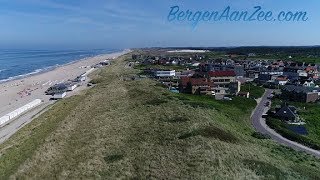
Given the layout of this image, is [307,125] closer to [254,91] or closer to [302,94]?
[302,94]

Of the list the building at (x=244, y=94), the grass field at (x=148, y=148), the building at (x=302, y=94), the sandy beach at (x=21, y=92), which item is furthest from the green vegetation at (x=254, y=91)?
the sandy beach at (x=21, y=92)

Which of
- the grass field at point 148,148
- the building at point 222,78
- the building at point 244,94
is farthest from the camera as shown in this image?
the building at point 222,78

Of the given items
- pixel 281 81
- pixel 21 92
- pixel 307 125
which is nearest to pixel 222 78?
pixel 281 81

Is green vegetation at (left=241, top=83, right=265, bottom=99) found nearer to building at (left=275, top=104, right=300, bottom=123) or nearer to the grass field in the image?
building at (left=275, top=104, right=300, bottom=123)

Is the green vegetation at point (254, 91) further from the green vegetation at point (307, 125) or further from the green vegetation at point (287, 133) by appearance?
the green vegetation at point (287, 133)

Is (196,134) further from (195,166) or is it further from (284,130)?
(284,130)

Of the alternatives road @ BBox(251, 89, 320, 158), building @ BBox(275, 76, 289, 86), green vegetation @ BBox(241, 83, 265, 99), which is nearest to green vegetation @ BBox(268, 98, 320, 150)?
road @ BBox(251, 89, 320, 158)

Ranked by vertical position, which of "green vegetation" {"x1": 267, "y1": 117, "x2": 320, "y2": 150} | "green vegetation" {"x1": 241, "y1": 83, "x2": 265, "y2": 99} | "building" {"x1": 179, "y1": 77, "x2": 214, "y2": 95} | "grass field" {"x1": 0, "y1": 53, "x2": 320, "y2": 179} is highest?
"grass field" {"x1": 0, "y1": 53, "x2": 320, "y2": 179}

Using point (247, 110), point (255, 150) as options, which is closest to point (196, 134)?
point (255, 150)
